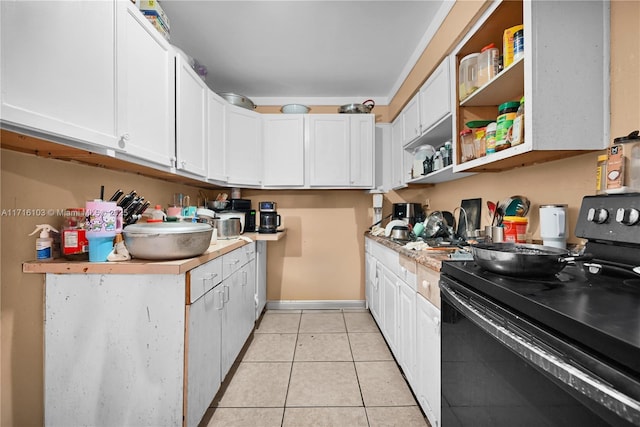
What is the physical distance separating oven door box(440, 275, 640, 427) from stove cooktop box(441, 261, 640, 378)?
0.04m

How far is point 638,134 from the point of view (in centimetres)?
93

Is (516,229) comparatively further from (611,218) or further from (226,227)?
(226,227)

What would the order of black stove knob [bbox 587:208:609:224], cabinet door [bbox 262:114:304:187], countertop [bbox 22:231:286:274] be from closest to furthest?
black stove knob [bbox 587:208:609:224], countertop [bbox 22:231:286:274], cabinet door [bbox 262:114:304:187]

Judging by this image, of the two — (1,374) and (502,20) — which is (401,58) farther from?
(1,374)

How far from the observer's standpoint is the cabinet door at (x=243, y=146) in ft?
8.80

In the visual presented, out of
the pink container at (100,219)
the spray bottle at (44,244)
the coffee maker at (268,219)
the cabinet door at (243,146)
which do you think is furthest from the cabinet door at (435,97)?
the spray bottle at (44,244)

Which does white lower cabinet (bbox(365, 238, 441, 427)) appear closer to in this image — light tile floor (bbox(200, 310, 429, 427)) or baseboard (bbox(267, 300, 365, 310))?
light tile floor (bbox(200, 310, 429, 427))

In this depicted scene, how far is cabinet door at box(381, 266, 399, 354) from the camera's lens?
194 cm

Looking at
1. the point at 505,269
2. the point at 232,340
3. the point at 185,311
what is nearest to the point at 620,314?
the point at 505,269

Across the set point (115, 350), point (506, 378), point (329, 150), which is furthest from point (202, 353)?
point (329, 150)

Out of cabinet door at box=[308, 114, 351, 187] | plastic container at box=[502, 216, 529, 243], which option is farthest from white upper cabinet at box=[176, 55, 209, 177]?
plastic container at box=[502, 216, 529, 243]

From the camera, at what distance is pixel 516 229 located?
53.8 inches

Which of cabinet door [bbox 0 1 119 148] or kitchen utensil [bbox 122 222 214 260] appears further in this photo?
kitchen utensil [bbox 122 222 214 260]

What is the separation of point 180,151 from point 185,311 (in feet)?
3.65
